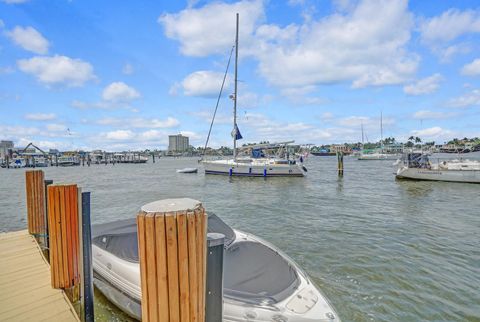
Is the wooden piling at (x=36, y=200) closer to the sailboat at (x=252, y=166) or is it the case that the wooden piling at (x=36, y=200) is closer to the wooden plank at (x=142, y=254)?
the wooden plank at (x=142, y=254)

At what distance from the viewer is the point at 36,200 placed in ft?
19.3

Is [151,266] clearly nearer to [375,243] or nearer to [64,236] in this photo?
[64,236]

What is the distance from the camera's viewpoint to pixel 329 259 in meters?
7.19

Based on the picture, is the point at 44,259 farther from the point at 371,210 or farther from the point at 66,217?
the point at 371,210

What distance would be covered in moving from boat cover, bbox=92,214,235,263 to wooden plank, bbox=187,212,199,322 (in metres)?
2.93

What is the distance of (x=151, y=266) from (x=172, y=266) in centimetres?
14

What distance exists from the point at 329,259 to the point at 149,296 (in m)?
6.35

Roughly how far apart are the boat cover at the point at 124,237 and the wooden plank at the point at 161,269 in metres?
2.99

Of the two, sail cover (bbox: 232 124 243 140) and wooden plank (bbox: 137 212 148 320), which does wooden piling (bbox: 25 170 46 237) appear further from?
sail cover (bbox: 232 124 243 140)

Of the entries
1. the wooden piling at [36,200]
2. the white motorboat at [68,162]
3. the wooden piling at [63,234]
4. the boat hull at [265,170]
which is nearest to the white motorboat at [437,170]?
the boat hull at [265,170]

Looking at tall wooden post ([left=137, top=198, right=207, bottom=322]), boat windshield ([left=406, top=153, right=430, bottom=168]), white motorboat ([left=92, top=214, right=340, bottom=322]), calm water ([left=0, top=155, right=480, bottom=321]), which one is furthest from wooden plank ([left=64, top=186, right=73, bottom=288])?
boat windshield ([left=406, top=153, right=430, bottom=168])

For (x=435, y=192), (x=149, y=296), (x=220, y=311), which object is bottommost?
(x=435, y=192)

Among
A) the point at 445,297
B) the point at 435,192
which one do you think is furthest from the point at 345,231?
the point at 435,192

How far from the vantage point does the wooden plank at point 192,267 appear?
177cm
